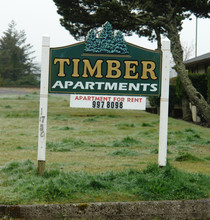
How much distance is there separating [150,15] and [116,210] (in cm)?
1619

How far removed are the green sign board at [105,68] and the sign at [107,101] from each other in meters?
0.08

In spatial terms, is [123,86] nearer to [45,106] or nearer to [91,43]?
[91,43]

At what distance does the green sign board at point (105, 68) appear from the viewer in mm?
6418

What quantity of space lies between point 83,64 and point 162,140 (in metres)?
1.74

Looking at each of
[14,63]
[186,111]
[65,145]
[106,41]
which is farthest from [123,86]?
[14,63]

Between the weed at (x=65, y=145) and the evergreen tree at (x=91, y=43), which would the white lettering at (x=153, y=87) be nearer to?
the evergreen tree at (x=91, y=43)

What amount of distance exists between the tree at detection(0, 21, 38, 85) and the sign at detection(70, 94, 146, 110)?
2745 inches

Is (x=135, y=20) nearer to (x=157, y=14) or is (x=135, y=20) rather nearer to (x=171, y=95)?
(x=157, y=14)

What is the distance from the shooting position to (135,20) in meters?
20.0

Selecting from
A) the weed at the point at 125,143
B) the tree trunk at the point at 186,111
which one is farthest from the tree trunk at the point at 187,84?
the weed at the point at 125,143

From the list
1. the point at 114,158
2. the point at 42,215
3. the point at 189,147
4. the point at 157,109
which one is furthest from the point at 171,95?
the point at 42,215

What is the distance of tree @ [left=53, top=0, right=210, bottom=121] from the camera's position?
17.8 m

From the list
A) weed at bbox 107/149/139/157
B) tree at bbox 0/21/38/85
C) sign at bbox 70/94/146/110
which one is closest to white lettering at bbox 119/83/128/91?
sign at bbox 70/94/146/110

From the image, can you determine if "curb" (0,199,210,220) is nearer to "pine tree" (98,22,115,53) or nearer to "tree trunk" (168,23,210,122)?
"pine tree" (98,22,115,53)
